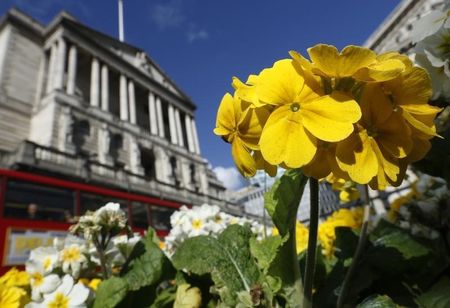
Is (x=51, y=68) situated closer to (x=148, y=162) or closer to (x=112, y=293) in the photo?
(x=148, y=162)

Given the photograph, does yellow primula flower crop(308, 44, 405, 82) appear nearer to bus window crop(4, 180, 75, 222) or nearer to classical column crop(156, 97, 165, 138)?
bus window crop(4, 180, 75, 222)

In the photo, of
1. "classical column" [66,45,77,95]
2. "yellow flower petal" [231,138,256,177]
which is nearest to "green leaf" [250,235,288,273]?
"yellow flower petal" [231,138,256,177]

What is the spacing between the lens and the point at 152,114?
3378cm

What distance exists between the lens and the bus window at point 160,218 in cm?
721

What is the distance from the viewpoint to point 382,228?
3.82 feet

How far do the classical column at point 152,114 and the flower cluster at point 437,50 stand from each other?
106ft

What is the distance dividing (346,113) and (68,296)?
3.02 ft

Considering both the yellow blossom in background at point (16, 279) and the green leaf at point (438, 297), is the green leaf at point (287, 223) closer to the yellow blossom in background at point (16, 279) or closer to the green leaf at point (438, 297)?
the green leaf at point (438, 297)

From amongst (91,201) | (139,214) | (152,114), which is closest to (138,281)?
(91,201)

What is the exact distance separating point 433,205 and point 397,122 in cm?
58

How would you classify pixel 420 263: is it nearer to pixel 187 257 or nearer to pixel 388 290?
pixel 388 290

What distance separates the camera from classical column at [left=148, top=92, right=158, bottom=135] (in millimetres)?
33125

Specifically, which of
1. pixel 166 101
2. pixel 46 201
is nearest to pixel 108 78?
pixel 166 101

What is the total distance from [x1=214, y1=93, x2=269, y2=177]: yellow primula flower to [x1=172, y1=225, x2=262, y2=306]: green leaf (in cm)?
33
